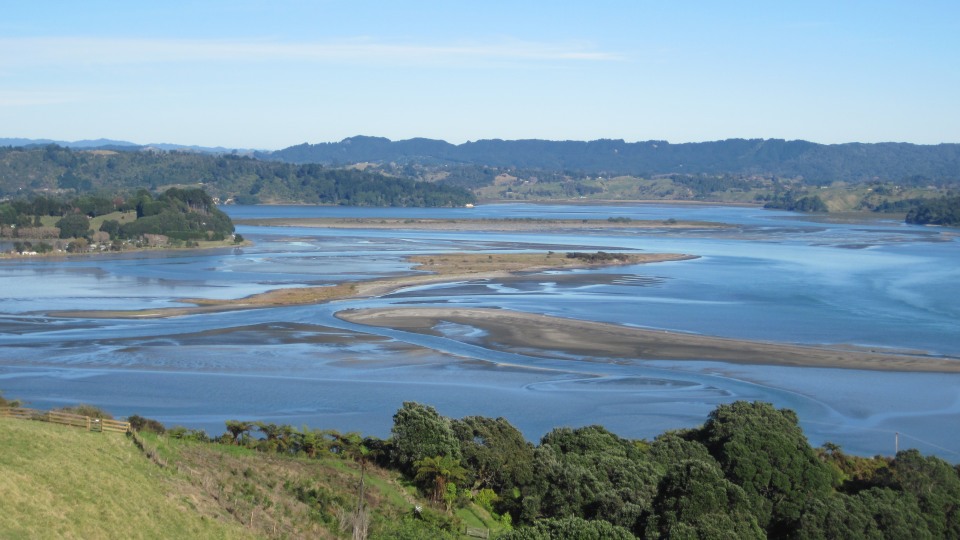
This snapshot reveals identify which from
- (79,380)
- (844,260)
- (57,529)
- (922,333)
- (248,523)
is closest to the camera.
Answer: (57,529)

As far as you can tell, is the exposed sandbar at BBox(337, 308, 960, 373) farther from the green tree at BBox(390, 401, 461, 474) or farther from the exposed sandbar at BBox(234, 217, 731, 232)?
the exposed sandbar at BBox(234, 217, 731, 232)

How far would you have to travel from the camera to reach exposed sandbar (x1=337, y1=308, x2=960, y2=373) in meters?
49.7

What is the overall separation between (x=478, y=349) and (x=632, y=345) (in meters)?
7.36

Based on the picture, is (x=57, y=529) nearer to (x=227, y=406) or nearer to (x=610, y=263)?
(x=227, y=406)

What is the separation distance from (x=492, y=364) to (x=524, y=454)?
22.0 meters

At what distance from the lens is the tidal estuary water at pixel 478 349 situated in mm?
39375

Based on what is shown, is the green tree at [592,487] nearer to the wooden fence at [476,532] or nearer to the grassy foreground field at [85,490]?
the wooden fence at [476,532]

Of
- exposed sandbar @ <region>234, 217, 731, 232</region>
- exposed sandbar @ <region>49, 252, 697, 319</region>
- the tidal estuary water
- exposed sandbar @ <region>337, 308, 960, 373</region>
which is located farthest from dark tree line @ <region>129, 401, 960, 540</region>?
exposed sandbar @ <region>234, 217, 731, 232</region>

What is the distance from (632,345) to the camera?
175 ft

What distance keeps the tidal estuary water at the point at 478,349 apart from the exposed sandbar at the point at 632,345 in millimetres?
1286

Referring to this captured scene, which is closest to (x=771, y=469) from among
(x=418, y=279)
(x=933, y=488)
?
(x=933, y=488)

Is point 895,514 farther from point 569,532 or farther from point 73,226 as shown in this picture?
point 73,226

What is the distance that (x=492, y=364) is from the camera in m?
48.2

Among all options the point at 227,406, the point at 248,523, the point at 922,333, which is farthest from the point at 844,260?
the point at 248,523
